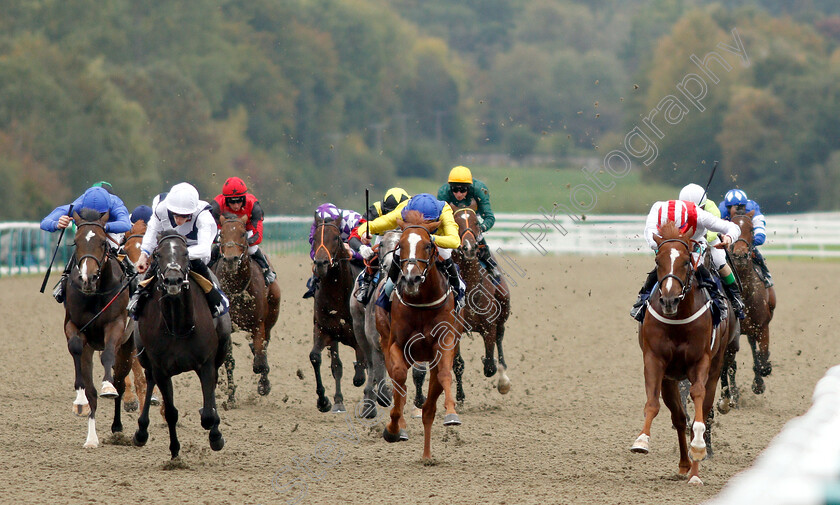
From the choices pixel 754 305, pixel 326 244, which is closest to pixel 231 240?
pixel 326 244

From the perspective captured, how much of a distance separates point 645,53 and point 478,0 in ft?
56.2

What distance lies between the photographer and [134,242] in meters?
10.1

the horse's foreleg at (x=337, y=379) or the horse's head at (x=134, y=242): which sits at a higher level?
the horse's head at (x=134, y=242)

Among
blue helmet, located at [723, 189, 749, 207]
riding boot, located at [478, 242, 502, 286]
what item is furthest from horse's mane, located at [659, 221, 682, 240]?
blue helmet, located at [723, 189, 749, 207]

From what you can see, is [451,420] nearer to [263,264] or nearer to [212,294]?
[212,294]

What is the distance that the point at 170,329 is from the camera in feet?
24.4

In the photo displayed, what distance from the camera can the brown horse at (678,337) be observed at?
22.9 ft

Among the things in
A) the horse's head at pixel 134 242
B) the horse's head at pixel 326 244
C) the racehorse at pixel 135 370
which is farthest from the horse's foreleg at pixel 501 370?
the horse's head at pixel 134 242

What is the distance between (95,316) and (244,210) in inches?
80.4

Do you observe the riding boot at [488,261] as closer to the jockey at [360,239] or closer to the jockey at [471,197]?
the jockey at [471,197]

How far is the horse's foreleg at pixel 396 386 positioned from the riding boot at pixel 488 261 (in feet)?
7.54

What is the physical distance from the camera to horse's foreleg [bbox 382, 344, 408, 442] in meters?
7.57

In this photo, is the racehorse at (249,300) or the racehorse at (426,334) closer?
the racehorse at (426,334)

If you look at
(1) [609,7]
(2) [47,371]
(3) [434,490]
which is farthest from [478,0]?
(3) [434,490]
